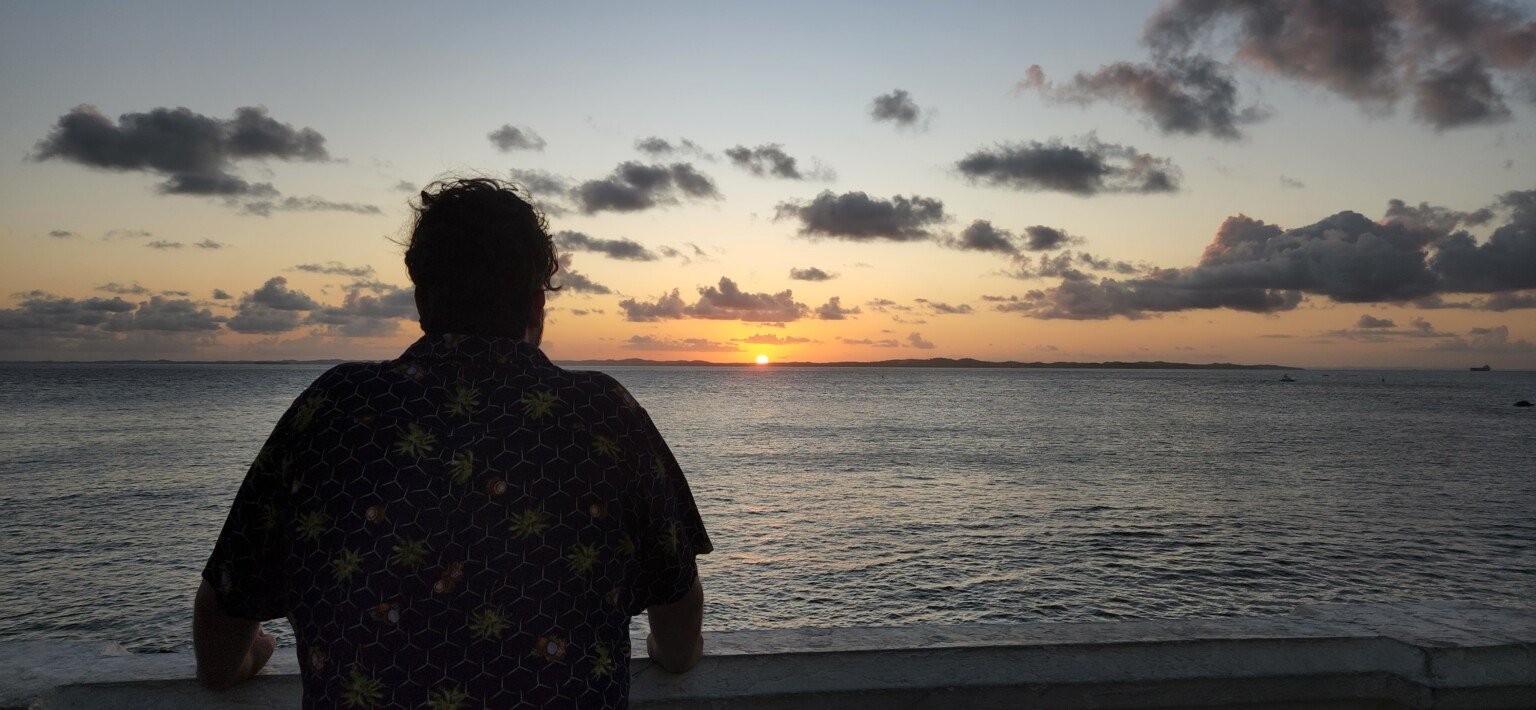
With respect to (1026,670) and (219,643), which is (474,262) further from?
(1026,670)

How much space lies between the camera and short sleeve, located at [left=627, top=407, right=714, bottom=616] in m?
1.94

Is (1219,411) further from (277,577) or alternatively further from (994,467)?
(277,577)

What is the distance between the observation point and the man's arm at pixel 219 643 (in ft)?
6.66

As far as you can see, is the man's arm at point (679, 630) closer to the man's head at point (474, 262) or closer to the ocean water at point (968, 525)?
the man's head at point (474, 262)

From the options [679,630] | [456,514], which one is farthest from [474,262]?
[679,630]

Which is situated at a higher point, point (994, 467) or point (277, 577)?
point (277, 577)

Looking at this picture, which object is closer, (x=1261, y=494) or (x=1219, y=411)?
(x=1261, y=494)

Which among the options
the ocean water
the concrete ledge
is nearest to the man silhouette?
the concrete ledge

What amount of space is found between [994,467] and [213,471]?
28.3m

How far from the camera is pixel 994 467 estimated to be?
112 ft

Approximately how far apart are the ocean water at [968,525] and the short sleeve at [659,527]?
454 inches

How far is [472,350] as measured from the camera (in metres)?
1.85

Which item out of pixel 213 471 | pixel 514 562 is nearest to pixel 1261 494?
pixel 514 562

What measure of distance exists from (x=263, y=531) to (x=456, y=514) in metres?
0.44
